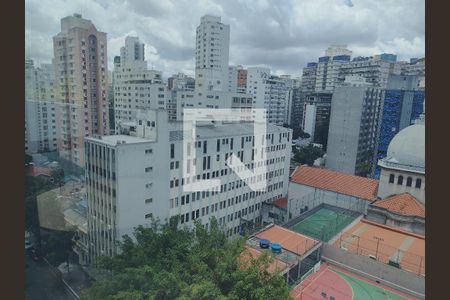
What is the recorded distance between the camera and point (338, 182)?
6.38 meters

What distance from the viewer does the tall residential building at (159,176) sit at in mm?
4211

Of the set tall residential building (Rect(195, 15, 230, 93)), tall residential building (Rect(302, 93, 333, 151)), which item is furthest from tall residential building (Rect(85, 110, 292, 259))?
tall residential building (Rect(302, 93, 333, 151))

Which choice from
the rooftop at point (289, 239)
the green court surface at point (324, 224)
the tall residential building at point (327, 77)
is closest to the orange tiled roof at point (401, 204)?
the green court surface at point (324, 224)

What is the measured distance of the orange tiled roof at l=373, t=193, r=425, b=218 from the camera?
418 cm

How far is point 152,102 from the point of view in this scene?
24.8 ft

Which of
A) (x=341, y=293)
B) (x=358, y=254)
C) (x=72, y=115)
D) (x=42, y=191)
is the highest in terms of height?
(x=72, y=115)

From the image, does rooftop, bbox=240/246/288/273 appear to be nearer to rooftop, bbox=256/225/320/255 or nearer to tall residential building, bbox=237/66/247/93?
rooftop, bbox=256/225/320/255

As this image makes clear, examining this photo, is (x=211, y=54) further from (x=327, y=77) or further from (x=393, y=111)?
(x=327, y=77)

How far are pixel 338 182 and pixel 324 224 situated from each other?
156 cm

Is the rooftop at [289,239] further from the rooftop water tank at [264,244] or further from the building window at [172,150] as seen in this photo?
the building window at [172,150]

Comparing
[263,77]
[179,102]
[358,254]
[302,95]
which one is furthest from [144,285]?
[302,95]

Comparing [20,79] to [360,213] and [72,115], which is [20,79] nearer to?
[72,115]

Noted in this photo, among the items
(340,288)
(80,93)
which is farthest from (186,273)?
(80,93)

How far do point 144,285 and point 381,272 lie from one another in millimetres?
2886
